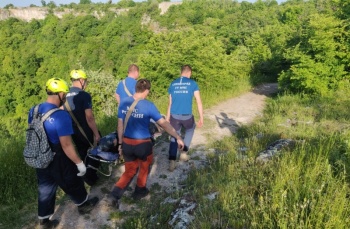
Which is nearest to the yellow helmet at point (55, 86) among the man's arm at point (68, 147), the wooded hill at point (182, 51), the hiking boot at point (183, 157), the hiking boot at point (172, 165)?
the man's arm at point (68, 147)

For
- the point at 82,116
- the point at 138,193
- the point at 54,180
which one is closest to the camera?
the point at 54,180

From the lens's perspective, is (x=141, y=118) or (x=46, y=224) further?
(x=141, y=118)

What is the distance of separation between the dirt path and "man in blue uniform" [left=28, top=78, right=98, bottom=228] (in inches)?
10.9

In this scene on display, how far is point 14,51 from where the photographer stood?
166ft

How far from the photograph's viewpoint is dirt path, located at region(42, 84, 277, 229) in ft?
12.8

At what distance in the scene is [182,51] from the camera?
14078mm

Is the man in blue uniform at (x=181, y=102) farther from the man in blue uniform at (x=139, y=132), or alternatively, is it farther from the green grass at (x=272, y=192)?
the man in blue uniform at (x=139, y=132)

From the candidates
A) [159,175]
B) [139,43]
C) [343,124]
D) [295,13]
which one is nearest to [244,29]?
[295,13]

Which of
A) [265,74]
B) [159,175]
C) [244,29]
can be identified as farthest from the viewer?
[244,29]

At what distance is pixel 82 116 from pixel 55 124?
3.98 feet

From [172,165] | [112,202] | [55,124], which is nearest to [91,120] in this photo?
[55,124]

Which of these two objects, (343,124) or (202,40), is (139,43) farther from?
(343,124)

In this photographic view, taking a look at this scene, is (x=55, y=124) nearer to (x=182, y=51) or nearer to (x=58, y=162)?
(x=58, y=162)

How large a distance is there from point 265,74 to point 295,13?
22.6 meters
